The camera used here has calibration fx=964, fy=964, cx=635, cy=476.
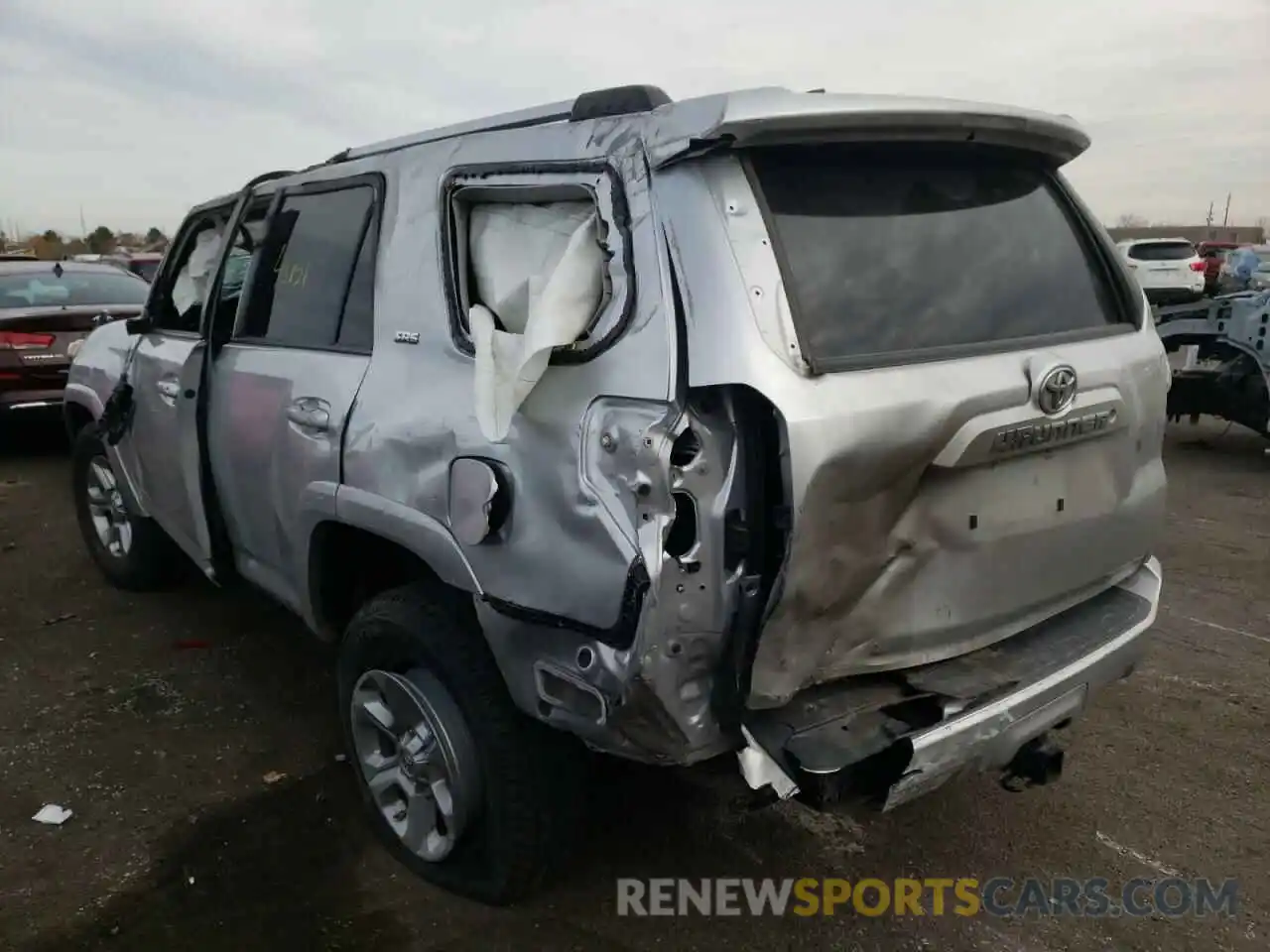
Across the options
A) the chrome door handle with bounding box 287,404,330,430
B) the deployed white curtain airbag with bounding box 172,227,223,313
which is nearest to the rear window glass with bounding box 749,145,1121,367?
the chrome door handle with bounding box 287,404,330,430

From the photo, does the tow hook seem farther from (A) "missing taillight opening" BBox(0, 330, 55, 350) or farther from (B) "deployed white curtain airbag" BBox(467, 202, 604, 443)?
(A) "missing taillight opening" BBox(0, 330, 55, 350)

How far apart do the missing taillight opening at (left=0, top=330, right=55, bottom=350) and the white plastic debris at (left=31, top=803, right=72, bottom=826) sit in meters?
5.43

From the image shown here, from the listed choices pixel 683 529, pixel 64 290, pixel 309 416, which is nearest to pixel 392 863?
pixel 309 416

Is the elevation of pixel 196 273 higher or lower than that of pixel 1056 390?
higher

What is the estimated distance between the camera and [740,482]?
6.31ft

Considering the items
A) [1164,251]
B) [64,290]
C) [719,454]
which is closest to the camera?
[719,454]

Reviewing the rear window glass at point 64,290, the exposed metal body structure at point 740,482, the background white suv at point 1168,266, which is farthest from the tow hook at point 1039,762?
the background white suv at point 1168,266

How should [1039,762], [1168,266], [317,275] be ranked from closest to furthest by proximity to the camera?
[1039,762] < [317,275] < [1168,266]

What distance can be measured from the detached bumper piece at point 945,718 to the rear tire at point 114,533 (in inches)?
148

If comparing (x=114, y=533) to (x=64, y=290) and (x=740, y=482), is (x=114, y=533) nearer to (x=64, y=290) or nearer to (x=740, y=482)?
(x=740, y=482)

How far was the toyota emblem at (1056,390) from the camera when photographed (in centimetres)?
221

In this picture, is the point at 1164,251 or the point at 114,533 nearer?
the point at 114,533

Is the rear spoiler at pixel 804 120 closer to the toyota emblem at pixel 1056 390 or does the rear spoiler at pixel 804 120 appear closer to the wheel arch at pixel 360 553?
the toyota emblem at pixel 1056 390

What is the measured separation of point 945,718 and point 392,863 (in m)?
1.67
